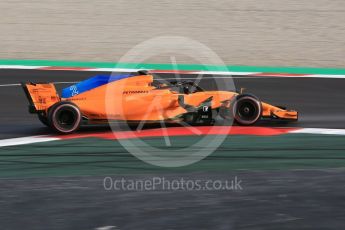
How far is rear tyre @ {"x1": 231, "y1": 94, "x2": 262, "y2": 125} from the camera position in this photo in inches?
445

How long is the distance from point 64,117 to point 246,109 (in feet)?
8.75

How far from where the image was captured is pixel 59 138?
10.8m

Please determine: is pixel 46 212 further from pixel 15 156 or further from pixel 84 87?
pixel 84 87

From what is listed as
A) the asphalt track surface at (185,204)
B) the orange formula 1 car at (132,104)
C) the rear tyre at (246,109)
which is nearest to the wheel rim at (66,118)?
the orange formula 1 car at (132,104)

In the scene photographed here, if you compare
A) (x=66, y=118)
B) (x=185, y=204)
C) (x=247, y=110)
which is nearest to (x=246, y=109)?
(x=247, y=110)

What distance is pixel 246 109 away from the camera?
37.3 ft

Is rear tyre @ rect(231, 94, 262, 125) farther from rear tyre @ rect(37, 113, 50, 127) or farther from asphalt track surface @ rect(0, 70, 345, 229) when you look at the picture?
asphalt track surface @ rect(0, 70, 345, 229)

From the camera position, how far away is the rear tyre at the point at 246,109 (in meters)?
11.3

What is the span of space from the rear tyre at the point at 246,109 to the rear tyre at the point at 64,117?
7.51 ft

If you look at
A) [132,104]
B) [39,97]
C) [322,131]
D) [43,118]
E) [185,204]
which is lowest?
[185,204]

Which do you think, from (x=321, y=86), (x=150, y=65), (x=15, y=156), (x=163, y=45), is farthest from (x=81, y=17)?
(x=15, y=156)

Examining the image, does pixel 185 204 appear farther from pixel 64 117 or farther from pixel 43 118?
pixel 43 118

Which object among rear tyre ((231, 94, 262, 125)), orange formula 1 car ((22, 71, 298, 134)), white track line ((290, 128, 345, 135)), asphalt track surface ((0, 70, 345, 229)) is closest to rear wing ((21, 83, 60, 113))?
orange formula 1 car ((22, 71, 298, 134))

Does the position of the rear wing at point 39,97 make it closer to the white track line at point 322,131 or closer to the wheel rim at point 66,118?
the wheel rim at point 66,118
